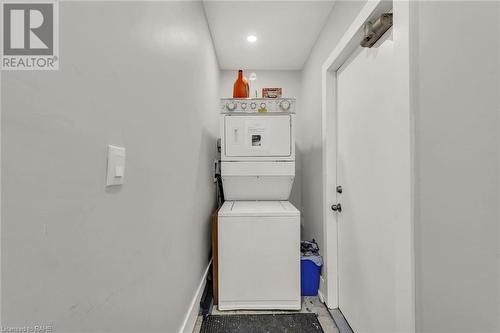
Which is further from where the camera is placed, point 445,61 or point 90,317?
point 445,61

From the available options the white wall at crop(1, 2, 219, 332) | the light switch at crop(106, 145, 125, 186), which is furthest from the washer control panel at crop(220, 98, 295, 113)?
the light switch at crop(106, 145, 125, 186)

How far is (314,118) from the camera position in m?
2.43

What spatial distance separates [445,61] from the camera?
789mm

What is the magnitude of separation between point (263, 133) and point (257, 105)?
268 millimetres

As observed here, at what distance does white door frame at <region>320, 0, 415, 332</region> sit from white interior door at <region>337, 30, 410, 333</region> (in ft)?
0.13

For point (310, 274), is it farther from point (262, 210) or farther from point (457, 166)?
point (457, 166)

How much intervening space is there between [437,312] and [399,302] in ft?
0.66

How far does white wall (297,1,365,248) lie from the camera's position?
176cm

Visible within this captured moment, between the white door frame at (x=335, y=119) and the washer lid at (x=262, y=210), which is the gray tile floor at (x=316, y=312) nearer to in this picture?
the white door frame at (x=335, y=119)

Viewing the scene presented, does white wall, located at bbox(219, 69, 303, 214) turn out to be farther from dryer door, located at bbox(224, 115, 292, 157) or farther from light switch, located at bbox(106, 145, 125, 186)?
light switch, located at bbox(106, 145, 125, 186)

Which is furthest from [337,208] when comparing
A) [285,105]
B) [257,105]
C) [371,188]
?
[257,105]

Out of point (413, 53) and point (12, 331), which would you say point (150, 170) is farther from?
point (413, 53)

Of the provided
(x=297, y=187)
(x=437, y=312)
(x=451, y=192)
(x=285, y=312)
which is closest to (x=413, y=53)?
(x=451, y=192)

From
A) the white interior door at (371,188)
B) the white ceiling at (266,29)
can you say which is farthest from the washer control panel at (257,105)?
the white ceiling at (266,29)
